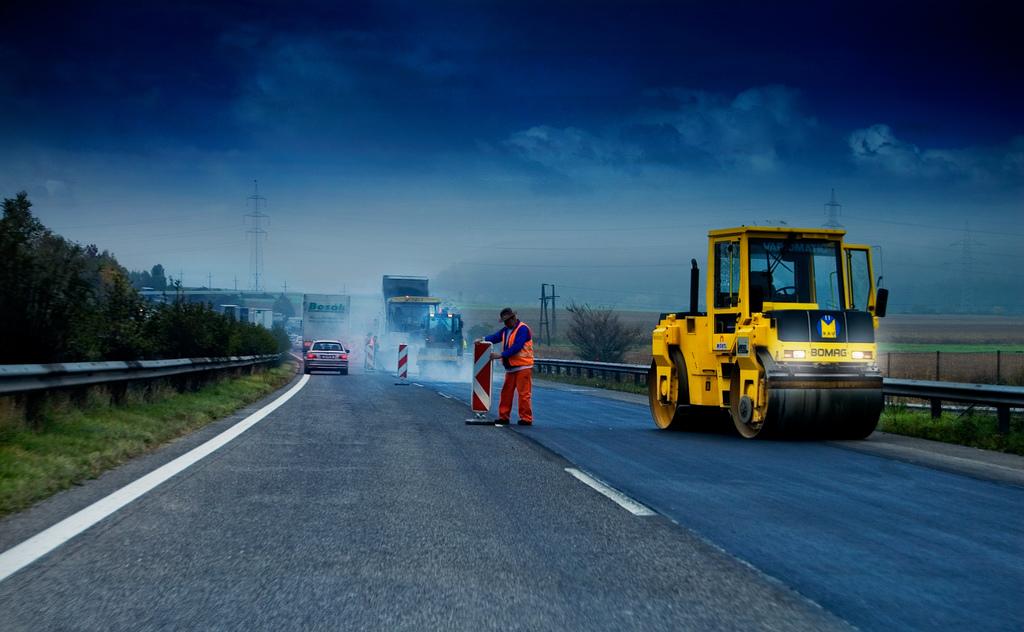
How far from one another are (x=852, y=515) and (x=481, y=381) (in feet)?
33.1

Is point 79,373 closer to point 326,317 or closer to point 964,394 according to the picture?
point 964,394

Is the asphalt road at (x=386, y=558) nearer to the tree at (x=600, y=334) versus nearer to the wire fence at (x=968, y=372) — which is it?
the wire fence at (x=968, y=372)

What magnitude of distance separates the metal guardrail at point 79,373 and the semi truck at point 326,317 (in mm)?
39647

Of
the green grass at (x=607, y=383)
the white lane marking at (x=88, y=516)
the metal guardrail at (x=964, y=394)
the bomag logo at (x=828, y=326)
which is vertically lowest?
the green grass at (x=607, y=383)

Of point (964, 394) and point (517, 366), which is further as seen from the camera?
point (517, 366)

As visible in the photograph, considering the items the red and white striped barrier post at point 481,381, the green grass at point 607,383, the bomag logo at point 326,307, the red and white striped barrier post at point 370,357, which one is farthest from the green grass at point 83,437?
the bomag logo at point 326,307

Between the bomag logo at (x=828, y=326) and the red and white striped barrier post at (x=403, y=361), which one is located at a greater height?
the bomag logo at (x=828, y=326)

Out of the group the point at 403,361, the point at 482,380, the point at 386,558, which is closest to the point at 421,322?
the point at 403,361

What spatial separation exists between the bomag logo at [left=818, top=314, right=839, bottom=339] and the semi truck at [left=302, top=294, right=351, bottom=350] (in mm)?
46982

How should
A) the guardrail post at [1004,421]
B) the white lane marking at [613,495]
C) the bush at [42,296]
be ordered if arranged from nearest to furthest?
the white lane marking at [613,495], the bush at [42,296], the guardrail post at [1004,421]

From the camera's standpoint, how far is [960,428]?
48.1 feet

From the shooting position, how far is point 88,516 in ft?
22.8

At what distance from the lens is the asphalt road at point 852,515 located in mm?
5109

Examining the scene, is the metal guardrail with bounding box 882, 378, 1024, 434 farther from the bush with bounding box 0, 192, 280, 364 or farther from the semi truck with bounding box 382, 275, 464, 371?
the semi truck with bounding box 382, 275, 464, 371
